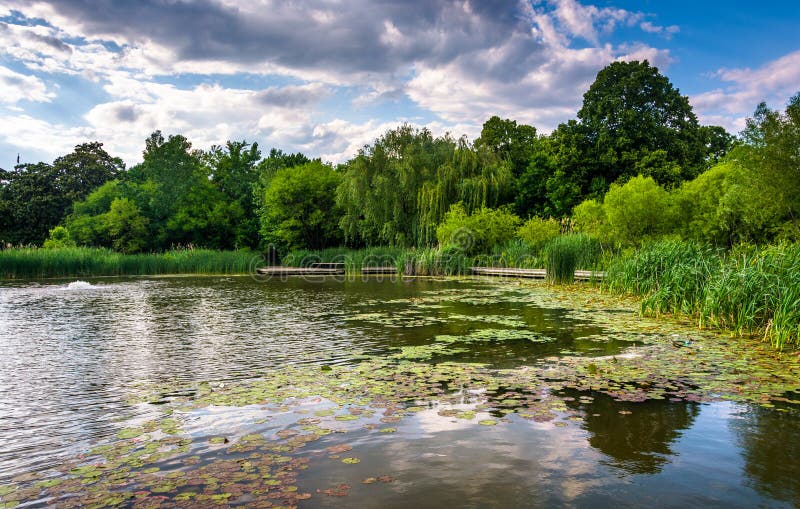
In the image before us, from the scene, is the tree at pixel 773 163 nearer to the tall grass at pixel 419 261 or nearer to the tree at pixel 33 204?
the tall grass at pixel 419 261

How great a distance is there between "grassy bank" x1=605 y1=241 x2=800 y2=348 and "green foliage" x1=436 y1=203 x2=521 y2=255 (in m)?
14.2

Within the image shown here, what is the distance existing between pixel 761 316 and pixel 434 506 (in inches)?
367

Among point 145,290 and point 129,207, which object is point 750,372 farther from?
point 129,207

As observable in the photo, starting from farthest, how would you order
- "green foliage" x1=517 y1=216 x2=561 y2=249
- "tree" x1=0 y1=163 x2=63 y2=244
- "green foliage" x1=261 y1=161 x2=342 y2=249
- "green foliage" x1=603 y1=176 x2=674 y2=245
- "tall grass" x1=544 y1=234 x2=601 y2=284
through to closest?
"tree" x1=0 y1=163 x2=63 y2=244 → "green foliage" x1=261 y1=161 x2=342 y2=249 → "green foliage" x1=517 y1=216 x2=561 y2=249 → "tall grass" x1=544 y1=234 x2=601 y2=284 → "green foliage" x1=603 y1=176 x2=674 y2=245

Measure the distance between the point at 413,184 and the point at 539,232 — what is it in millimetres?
9773

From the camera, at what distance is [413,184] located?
3372 centimetres

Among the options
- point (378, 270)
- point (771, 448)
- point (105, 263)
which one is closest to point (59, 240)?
point (105, 263)

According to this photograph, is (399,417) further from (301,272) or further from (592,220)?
(301,272)

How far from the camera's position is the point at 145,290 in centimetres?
2077

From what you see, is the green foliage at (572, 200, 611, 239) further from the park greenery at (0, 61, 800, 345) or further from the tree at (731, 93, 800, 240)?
the tree at (731, 93, 800, 240)

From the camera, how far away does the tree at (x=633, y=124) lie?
34719 millimetres

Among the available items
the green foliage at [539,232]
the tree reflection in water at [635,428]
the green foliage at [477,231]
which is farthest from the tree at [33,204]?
the tree reflection in water at [635,428]

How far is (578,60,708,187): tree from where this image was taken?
34719mm

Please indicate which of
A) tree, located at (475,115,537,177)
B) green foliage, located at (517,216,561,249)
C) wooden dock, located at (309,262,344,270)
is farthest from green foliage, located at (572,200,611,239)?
tree, located at (475,115,537,177)
